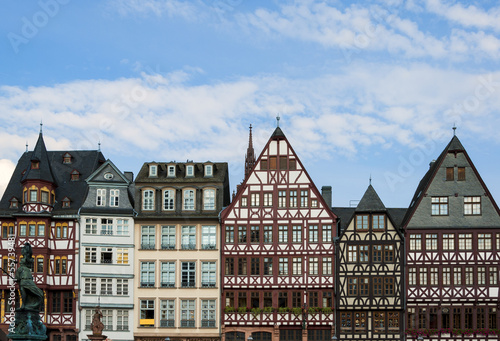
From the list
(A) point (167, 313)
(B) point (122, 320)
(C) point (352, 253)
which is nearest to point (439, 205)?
(C) point (352, 253)

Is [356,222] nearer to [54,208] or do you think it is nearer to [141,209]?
[141,209]

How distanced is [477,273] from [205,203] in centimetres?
1879

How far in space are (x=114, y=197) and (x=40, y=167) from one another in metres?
5.44

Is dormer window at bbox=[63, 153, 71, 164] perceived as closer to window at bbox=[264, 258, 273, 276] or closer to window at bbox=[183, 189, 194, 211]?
window at bbox=[183, 189, 194, 211]

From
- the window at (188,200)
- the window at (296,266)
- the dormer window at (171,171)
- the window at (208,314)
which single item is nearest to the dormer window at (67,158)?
the dormer window at (171,171)

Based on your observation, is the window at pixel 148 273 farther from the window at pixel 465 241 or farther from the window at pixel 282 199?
the window at pixel 465 241

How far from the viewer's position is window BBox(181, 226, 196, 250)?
2254 inches

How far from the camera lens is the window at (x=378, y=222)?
55.9 m

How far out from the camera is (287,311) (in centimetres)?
5562

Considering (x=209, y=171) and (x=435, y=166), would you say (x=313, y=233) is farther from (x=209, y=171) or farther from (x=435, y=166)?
(x=435, y=166)

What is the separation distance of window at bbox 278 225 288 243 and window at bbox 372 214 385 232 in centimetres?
590

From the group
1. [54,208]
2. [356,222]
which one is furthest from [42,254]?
[356,222]

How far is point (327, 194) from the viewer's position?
196ft

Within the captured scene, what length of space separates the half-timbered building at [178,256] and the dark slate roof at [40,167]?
20.0 feet
